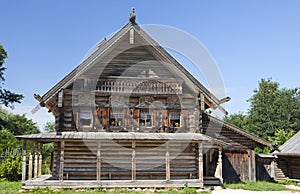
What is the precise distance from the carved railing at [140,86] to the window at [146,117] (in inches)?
53.2

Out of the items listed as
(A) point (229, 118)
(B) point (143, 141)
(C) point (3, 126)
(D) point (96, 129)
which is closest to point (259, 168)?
(B) point (143, 141)

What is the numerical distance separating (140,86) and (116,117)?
2.63 m

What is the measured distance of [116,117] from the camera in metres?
21.9

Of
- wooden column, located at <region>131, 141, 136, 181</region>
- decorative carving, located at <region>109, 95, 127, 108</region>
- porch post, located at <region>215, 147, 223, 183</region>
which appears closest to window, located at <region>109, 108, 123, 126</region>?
decorative carving, located at <region>109, 95, 127, 108</region>

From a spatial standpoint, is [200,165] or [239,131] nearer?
[200,165]

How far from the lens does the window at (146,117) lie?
2228cm

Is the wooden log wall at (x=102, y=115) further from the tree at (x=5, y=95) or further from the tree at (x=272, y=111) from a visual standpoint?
the tree at (x=272, y=111)

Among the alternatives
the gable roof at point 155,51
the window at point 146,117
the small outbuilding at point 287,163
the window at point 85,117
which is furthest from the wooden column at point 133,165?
the small outbuilding at point 287,163

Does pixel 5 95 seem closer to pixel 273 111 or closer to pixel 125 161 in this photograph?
pixel 125 161

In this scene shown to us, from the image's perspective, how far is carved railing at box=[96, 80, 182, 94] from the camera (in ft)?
71.1

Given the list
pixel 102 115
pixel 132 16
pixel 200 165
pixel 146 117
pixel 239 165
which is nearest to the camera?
pixel 200 165

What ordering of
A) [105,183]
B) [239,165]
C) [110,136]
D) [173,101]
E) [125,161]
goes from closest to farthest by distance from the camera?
[105,183], [110,136], [125,161], [173,101], [239,165]

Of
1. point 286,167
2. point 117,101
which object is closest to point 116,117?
point 117,101

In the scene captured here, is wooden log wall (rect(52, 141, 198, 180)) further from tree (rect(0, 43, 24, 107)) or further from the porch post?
A: tree (rect(0, 43, 24, 107))
